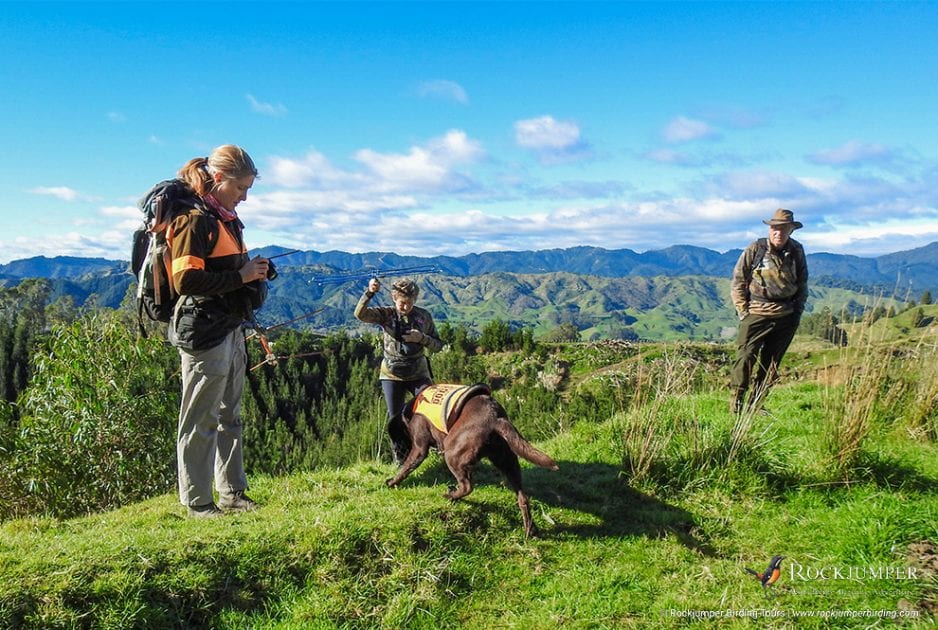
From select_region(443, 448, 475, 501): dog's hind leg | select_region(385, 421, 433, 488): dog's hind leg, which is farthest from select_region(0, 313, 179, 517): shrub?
select_region(443, 448, 475, 501): dog's hind leg

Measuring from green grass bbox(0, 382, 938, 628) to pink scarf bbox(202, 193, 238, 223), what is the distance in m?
2.60

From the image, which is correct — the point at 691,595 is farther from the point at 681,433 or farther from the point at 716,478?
the point at 681,433

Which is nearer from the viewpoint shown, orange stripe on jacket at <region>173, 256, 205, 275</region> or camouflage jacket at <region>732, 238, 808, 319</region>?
orange stripe on jacket at <region>173, 256, 205, 275</region>

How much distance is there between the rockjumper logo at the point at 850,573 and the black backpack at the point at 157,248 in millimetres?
5526

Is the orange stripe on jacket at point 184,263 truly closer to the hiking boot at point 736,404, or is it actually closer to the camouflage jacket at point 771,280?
the hiking boot at point 736,404

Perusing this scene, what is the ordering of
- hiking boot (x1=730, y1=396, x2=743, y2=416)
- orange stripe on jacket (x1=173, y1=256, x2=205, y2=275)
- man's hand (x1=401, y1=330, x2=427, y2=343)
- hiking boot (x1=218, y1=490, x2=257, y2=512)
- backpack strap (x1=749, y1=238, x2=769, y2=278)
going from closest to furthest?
orange stripe on jacket (x1=173, y1=256, x2=205, y2=275) < hiking boot (x1=218, y1=490, x2=257, y2=512) < man's hand (x1=401, y1=330, x2=427, y2=343) < hiking boot (x1=730, y1=396, x2=743, y2=416) < backpack strap (x1=749, y1=238, x2=769, y2=278)

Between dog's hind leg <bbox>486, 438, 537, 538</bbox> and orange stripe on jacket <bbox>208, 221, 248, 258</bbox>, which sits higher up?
orange stripe on jacket <bbox>208, 221, 248, 258</bbox>

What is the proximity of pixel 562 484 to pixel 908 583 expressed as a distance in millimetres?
2949

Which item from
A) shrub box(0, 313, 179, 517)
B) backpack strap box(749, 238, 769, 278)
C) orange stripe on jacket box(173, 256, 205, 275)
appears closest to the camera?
→ orange stripe on jacket box(173, 256, 205, 275)

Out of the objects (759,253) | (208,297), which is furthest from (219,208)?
(759,253)

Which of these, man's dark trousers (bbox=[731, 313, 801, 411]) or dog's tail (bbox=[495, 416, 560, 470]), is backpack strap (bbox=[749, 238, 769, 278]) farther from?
dog's tail (bbox=[495, 416, 560, 470])

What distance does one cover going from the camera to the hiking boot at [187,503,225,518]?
4.88 m

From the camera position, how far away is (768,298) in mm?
7418

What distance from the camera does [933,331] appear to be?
24.3 ft
